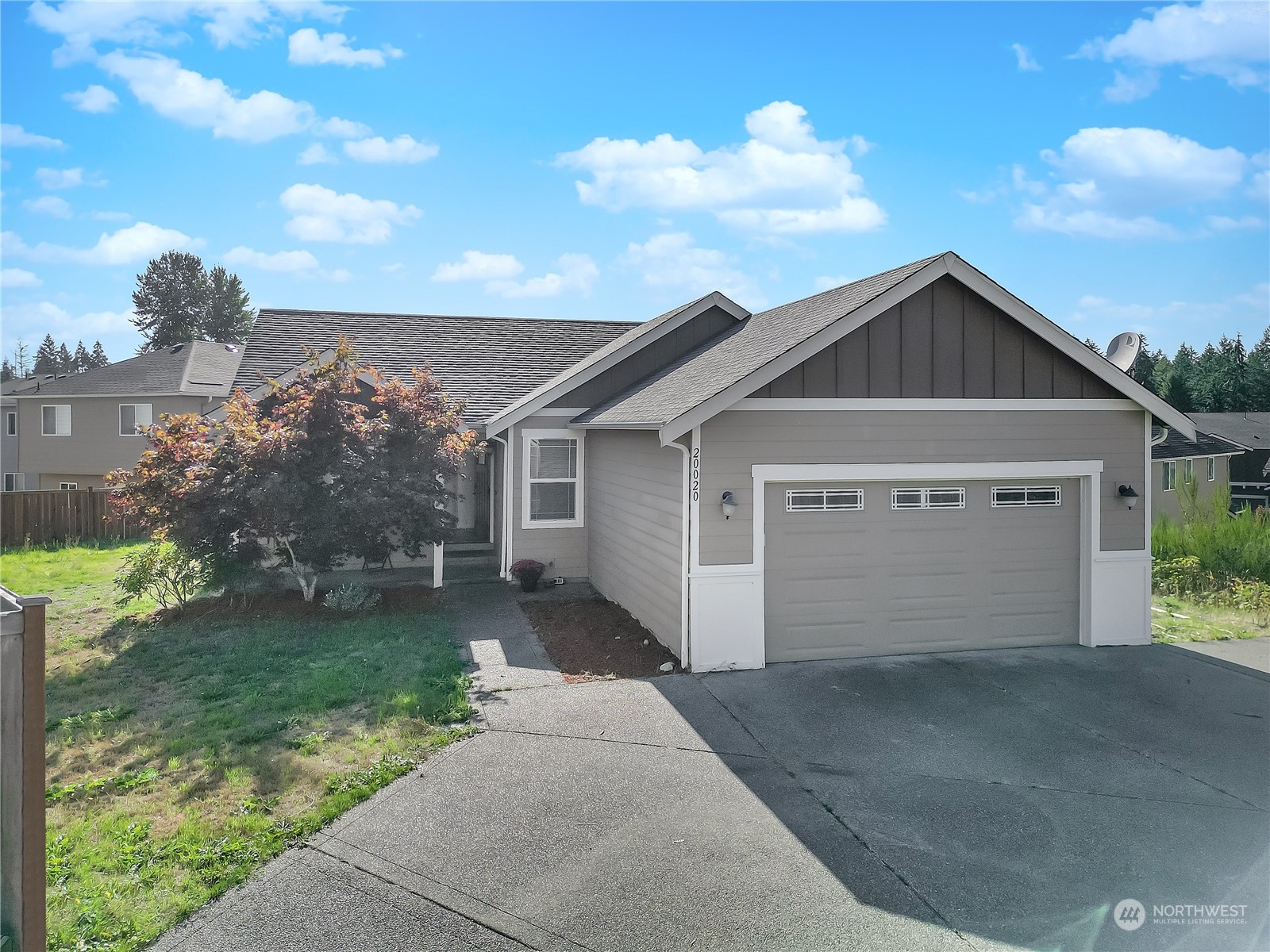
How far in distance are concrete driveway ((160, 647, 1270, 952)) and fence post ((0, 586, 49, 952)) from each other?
0.85 m

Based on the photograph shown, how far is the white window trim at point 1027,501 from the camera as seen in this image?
32.9 feet

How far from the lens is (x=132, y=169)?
490 inches

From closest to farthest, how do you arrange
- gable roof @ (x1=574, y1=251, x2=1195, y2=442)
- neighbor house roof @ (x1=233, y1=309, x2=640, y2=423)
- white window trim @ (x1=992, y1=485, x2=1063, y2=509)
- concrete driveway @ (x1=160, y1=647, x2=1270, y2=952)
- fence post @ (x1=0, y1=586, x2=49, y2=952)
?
fence post @ (x1=0, y1=586, x2=49, y2=952)
concrete driveway @ (x1=160, y1=647, x2=1270, y2=952)
gable roof @ (x1=574, y1=251, x2=1195, y2=442)
white window trim @ (x1=992, y1=485, x2=1063, y2=509)
neighbor house roof @ (x1=233, y1=309, x2=640, y2=423)

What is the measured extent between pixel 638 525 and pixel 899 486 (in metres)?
3.47

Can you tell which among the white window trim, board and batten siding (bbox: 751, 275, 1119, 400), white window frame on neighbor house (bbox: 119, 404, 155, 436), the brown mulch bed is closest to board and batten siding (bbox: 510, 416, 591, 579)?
the brown mulch bed

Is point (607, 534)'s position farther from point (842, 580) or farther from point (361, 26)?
point (361, 26)

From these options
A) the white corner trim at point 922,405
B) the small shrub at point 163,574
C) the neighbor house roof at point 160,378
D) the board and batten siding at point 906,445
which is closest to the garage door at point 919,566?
the board and batten siding at point 906,445

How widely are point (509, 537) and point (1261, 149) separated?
11766 millimetres

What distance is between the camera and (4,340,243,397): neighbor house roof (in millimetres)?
26422

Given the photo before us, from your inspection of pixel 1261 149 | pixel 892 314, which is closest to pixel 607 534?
pixel 892 314

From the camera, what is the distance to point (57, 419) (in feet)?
91.4

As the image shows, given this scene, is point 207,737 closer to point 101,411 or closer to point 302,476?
point 302,476

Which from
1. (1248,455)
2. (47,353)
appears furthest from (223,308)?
(1248,455)

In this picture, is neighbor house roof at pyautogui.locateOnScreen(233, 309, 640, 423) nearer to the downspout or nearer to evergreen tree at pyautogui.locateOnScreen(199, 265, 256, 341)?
the downspout
